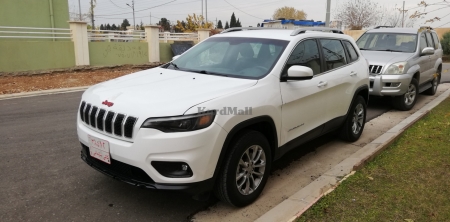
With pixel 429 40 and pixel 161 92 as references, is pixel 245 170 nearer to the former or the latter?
pixel 161 92

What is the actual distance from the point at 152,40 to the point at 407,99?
1334cm

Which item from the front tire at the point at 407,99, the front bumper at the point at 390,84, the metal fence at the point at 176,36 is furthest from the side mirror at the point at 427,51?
the metal fence at the point at 176,36

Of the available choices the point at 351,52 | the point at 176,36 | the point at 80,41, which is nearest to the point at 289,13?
the point at 176,36

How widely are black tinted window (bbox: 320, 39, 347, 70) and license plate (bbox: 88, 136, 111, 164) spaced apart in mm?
3002

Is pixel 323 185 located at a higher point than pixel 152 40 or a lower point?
lower

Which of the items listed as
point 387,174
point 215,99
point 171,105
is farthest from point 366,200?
point 171,105

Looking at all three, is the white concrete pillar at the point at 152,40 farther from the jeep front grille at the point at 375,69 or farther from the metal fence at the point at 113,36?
the jeep front grille at the point at 375,69

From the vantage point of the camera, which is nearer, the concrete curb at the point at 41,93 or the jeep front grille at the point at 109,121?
the jeep front grille at the point at 109,121

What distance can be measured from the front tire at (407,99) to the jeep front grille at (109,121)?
6787mm

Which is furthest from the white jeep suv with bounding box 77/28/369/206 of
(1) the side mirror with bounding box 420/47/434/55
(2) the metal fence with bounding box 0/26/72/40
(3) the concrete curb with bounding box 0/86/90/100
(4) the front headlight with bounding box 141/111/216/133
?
(2) the metal fence with bounding box 0/26/72/40

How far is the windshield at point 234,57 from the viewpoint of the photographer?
12.9ft

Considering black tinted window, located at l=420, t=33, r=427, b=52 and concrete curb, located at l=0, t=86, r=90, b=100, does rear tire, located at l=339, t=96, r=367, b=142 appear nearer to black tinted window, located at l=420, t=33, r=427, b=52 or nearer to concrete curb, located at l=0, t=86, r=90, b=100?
black tinted window, located at l=420, t=33, r=427, b=52

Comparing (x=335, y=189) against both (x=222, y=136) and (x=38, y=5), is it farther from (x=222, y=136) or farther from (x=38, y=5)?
(x=38, y=5)

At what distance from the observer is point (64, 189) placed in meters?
3.83
